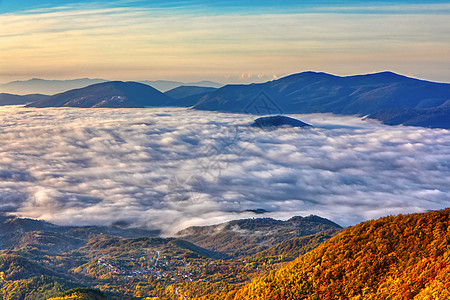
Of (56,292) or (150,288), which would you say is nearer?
(56,292)

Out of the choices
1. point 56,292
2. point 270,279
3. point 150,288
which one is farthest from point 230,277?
point 270,279

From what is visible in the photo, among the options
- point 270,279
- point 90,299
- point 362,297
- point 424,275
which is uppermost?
point 424,275

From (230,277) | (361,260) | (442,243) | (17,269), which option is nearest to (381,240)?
(361,260)

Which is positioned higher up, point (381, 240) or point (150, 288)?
point (381, 240)

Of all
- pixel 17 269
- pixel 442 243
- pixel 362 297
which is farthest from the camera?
pixel 17 269

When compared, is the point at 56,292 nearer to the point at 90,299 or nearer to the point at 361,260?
the point at 90,299

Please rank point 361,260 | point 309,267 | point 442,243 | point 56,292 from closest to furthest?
point 442,243 < point 361,260 < point 309,267 < point 56,292
